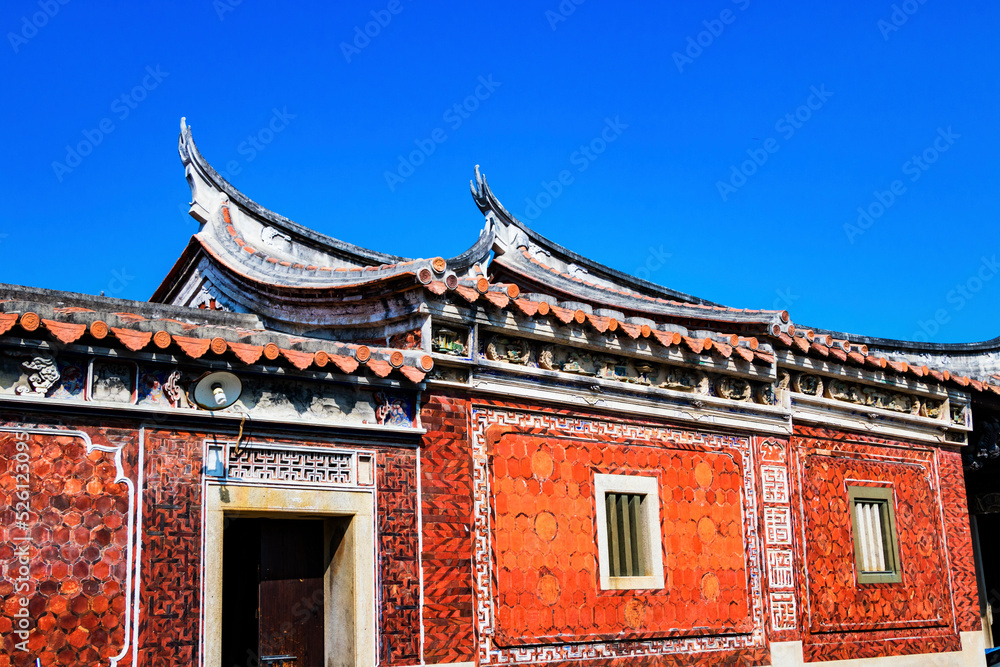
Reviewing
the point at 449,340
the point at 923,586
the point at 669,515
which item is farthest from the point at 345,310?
the point at 923,586

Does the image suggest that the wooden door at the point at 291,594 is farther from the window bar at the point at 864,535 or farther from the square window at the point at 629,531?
the window bar at the point at 864,535

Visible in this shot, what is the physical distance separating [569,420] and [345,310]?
86.4 inches

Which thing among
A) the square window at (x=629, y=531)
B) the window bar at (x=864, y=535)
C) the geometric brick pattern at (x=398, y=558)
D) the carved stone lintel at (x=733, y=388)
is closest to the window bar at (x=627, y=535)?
the square window at (x=629, y=531)

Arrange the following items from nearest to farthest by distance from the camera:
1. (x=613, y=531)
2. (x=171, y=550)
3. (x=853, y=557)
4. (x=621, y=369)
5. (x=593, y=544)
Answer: (x=171, y=550)
(x=593, y=544)
(x=613, y=531)
(x=621, y=369)
(x=853, y=557)

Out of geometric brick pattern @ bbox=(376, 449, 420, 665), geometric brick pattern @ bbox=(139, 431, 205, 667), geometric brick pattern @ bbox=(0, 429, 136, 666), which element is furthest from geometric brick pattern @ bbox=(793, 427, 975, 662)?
geometric brick pattern @ bbox=(0, 429, 136, 666)

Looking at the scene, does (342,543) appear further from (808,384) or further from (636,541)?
(808,384)

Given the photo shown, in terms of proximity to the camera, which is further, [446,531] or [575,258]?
[575,258]

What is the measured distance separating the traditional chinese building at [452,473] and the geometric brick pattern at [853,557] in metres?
0.04

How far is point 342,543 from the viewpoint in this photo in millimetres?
7820

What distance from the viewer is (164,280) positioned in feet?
41.7

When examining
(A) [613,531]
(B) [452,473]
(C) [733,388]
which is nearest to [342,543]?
(B) [452,473]

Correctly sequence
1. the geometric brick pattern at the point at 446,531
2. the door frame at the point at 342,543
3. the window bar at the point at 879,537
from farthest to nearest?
Answer: 1. the window bar at the point at 879,537
2. the geometric brick pattern at the point at 446,531
3. the door frame at the point at 342,543

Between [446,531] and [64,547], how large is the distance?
285 centimetres

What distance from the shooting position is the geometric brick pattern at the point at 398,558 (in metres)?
7.77
